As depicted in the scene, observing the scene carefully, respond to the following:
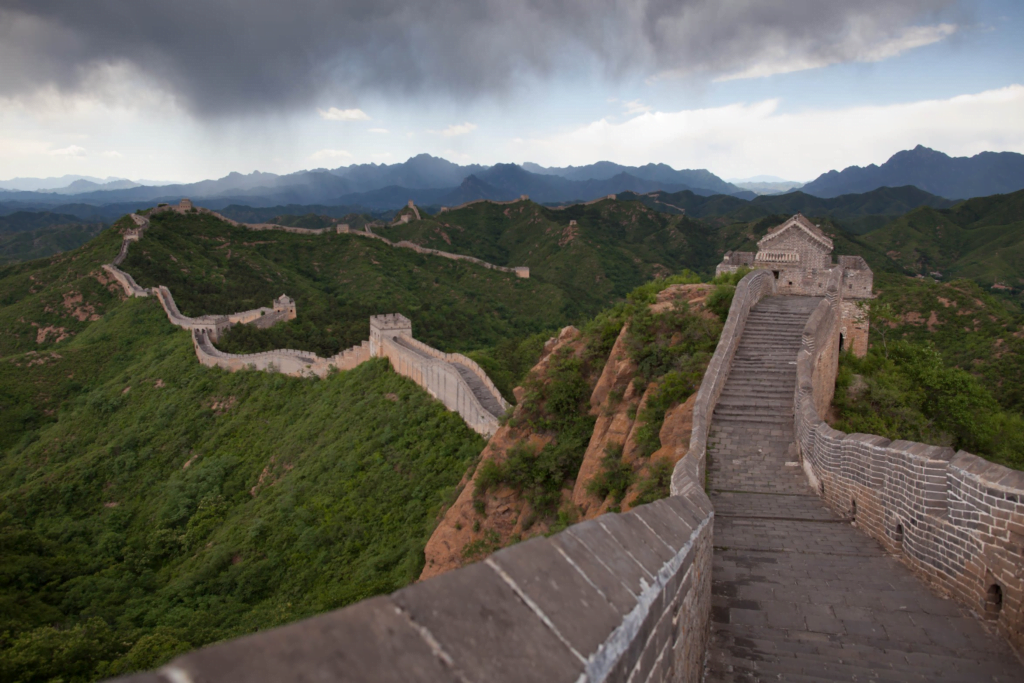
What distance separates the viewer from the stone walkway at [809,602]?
14.9 feet

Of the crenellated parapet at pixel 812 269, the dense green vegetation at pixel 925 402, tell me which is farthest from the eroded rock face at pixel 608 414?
the crenellated parapet at pixel 812 269

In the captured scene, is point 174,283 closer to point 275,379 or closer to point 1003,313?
point 275,379

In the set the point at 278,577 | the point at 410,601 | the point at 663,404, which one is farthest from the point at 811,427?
the point at 278,577

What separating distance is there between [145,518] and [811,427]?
28.4m

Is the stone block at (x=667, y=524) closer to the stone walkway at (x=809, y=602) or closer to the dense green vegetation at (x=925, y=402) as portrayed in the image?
the stone walkway at (x=809, y=602)

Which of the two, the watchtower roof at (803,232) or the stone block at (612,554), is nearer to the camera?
the stone block at (612,554)

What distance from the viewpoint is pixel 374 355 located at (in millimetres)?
32219

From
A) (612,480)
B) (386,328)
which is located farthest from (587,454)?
(386,328)

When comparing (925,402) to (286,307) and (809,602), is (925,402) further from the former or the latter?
(286,307)

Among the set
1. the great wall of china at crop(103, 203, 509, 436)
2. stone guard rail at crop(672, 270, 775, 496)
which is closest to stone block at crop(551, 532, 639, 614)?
stone guard rail at crop(672, 270, 775, 496)

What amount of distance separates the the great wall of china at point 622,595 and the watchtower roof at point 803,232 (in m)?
12.4

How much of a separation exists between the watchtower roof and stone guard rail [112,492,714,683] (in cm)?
1754

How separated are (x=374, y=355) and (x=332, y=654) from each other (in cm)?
3169

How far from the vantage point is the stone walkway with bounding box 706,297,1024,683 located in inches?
179
